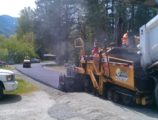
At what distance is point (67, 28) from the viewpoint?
56.2 m

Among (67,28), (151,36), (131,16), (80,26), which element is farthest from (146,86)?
(67,28)

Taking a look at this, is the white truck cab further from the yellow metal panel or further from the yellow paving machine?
the yellow metal panel

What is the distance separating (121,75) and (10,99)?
4.49m

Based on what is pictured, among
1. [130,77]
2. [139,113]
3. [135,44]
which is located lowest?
[139,113]

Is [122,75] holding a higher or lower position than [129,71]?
lower

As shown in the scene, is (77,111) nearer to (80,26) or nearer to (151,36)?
(151,36)

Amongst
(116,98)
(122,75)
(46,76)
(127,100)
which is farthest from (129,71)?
(46,76)

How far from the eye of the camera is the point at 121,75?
13047 mm

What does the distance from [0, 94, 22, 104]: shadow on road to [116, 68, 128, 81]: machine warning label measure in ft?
12.7

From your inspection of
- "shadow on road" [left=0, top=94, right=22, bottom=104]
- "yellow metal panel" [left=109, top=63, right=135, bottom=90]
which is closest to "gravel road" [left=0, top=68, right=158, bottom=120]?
"shadow on road" [left=0, top=94, right=22, bottom=104]

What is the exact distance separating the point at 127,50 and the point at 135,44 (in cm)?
68

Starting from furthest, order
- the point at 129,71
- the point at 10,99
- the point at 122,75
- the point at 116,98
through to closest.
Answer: the point at 10,99
the point at 116,98
the point at 122,75
the point at 129,71

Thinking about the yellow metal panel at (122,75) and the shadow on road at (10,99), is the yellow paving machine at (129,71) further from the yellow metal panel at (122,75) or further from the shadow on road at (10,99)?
the shadow on road at (10,99)

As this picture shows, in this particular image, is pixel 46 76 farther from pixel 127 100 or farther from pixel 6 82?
pixel 127 100
